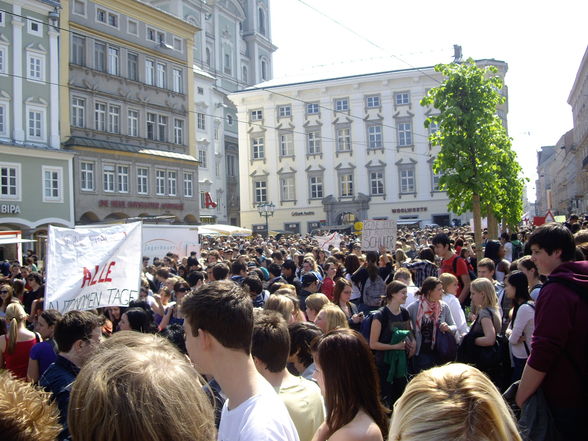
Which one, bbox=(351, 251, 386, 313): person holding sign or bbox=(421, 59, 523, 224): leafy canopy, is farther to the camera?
bbox=(421, 59, 523, 224): leafy canopy

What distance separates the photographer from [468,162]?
51.1 ft

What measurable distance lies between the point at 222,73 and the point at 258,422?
70.9m

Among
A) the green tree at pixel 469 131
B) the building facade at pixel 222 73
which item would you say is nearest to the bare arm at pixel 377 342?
the green tree at pixel 469 131

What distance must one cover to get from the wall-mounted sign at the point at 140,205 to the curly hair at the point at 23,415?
37.7 m

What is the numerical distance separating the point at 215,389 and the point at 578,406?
2529 mm

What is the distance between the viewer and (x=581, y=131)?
236ft

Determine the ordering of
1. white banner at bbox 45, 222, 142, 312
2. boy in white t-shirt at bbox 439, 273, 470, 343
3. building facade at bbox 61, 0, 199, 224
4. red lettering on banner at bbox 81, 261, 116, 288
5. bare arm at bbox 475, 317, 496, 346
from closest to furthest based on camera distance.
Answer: bare arm at bbox 475, 317, 496, 346 → boy in white t-shirt at bbox 439, 273, 470, 343 → white banner at bbox 45, 222, 142, 312 → red lettering on banner at bbox 81, 261, 116, 288 → building facade at bbox 61, 0, 199, 224

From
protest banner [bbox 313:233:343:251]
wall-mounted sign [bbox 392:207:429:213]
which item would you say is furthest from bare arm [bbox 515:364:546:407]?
wall-mounted sign [bbox 392:207:429:213]

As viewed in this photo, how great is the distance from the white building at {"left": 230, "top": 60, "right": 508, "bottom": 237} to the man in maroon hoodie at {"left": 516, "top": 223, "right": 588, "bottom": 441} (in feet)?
173

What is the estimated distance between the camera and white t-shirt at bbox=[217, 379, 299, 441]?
2359 millimetres

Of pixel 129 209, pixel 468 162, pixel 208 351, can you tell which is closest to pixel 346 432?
pixel 208 351

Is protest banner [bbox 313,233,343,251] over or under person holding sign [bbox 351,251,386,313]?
over

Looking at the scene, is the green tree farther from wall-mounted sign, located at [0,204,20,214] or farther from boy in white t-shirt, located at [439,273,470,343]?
wall-mounted sign, located at [0,204,20,214]

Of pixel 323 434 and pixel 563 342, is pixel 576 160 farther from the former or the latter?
pixel 323 434
